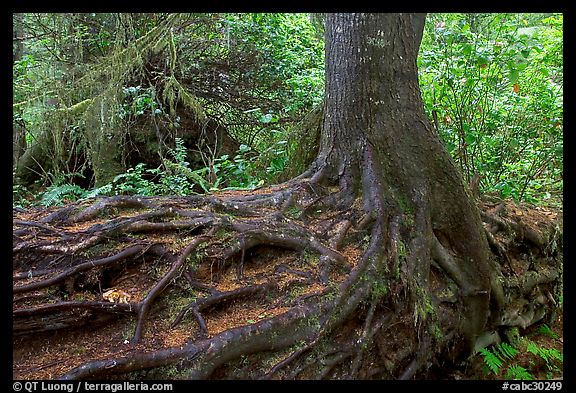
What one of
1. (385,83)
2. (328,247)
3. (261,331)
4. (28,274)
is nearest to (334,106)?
(385,83)

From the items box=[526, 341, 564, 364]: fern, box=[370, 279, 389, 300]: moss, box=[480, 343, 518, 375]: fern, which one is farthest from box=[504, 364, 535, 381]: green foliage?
box=[370, 279, 389, 300]: moss

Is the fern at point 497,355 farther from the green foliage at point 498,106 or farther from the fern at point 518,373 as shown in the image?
the green foliage at point 498,106

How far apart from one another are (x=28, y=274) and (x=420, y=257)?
11.7 feet

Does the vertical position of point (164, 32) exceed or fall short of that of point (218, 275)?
it exceeds it

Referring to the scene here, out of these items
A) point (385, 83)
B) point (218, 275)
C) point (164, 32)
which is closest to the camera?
point (218, 275)

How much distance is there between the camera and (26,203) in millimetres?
8648

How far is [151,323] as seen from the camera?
3.39 metres

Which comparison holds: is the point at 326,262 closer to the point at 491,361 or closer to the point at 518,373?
the point at 491,361

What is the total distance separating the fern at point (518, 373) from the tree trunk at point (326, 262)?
1.31ft

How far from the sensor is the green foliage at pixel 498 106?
7.39 meters

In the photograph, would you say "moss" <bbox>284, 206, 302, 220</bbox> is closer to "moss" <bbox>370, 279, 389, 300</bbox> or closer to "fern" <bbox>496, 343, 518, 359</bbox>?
"moss" <bbox>370, 279, 389, 300</bbox>

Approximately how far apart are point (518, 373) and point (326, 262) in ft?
8.43

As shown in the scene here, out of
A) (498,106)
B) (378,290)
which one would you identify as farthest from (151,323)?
(498,106)

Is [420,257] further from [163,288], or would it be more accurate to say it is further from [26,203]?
[26,203]
